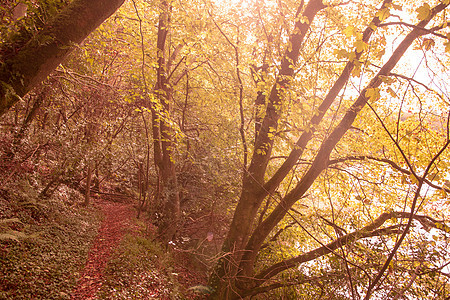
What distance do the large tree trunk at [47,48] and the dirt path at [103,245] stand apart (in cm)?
449

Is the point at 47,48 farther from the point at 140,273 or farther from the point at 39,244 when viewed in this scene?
the point at 140,273

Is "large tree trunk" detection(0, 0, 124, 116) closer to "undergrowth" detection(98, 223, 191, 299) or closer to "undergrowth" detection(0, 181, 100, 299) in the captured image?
"undergrowth" detection(0, 181, 100, 299)

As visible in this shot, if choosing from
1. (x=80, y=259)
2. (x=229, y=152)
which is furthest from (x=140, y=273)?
(x=229, y=152)

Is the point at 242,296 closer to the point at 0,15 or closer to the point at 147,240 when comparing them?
the point at 147,240

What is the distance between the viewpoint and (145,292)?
623cm

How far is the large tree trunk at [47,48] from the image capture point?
2.51m

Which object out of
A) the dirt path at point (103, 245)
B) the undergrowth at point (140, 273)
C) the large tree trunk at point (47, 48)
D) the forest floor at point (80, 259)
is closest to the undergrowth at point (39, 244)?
the forest floor at point (80, 259)

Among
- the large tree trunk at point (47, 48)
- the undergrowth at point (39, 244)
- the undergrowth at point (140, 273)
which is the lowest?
the undergrowth at point (39, 244)

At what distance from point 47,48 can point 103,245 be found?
22.2 feet

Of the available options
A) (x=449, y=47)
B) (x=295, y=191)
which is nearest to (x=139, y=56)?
(x=295, y=191)

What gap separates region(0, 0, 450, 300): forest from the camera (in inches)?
139

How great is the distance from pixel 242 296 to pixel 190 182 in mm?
4373

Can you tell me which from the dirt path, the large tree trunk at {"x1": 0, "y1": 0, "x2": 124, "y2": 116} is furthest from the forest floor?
the large tree trunk at {"x1": 0, "y1": 0, "x2": 124, "y2": 116}

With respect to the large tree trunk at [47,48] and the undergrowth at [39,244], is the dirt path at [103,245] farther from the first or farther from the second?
the large tree trunk at [47,48]
